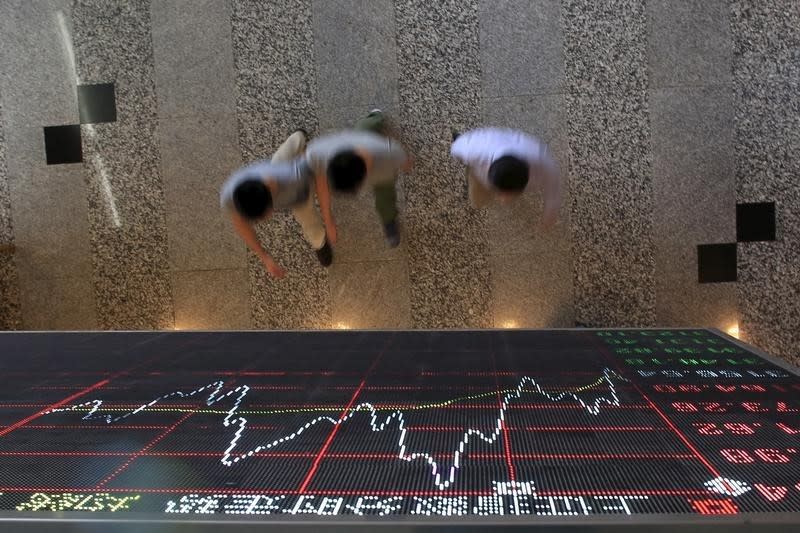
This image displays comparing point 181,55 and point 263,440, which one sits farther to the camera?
point 181,55

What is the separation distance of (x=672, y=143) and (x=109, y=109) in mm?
3097

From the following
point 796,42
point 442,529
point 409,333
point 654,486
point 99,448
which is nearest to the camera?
point 442,529

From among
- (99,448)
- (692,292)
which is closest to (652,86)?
(692,292)

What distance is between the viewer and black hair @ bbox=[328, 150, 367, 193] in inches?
99.9

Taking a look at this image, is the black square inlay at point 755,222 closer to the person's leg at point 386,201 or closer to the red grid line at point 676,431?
the red grid line at point 676,431

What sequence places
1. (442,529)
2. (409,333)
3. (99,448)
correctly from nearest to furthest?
(442,529), (99,448), (409,333)

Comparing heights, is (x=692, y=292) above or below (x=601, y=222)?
below

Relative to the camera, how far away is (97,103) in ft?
11.5

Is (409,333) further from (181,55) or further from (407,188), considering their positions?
(181,55)

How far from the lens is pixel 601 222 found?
329 centimetres

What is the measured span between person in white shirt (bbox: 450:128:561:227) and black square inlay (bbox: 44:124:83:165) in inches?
86.7

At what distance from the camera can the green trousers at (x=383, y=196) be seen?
3055 mm

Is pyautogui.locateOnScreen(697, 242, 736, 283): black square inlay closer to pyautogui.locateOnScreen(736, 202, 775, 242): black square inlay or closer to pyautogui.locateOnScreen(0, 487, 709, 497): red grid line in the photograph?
pyautogui.locateOnScreen(736, 202, 775, 242): black square inlay

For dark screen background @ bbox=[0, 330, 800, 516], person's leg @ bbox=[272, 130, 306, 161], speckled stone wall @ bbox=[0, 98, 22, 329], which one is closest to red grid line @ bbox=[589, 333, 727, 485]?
dark screen background @ bbox=[0, 330, 800, 516]
